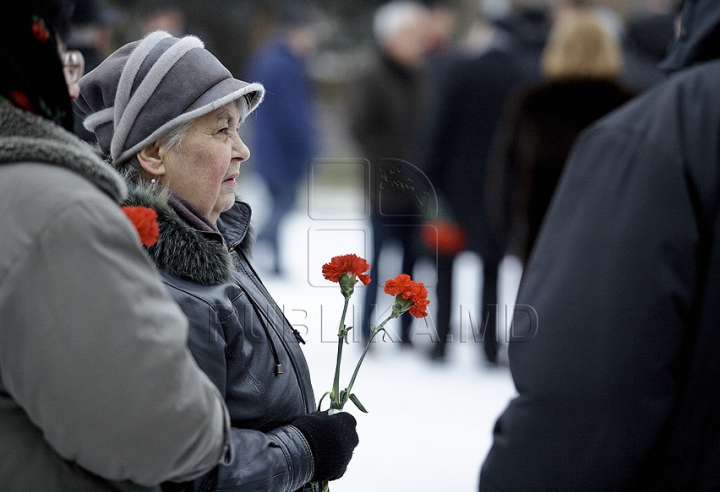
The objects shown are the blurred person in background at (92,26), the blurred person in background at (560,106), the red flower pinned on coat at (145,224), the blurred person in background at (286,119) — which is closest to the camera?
the red flower pinned on coat at (145,224)

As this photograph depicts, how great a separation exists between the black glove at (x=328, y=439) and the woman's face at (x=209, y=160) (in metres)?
0.39

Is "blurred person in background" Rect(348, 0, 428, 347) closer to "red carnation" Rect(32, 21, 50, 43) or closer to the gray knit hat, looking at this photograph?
the gray knit hat

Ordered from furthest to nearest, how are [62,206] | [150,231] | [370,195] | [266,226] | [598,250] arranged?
1. [266,226]
2. [370,195]
3. [598,250]
4. [150,231]
5. [62,206]

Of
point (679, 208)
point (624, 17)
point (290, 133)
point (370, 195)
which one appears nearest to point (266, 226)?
point (290, 133)

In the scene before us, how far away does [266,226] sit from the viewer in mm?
6645

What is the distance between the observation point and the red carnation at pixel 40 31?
3.66ft

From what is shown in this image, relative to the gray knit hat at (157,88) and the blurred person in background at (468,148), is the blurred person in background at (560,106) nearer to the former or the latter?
the blurred person in background at (468,148)

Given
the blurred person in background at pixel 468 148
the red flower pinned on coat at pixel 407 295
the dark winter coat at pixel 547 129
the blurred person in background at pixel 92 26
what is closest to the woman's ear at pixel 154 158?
the red flower pinned on coat at pixel 407 295

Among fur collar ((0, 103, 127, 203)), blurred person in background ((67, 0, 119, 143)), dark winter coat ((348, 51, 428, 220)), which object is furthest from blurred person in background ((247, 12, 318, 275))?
fur collar ((0, 103, 127, 203))

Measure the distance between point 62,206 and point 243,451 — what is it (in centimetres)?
51

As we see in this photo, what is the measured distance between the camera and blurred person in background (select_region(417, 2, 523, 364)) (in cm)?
479

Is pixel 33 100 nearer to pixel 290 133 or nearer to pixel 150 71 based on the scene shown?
pixel 150 71

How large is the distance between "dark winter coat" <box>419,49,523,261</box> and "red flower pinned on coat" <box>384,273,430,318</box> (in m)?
3.50

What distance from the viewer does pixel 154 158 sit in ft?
4.43
